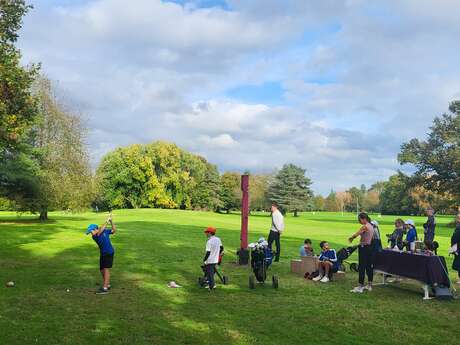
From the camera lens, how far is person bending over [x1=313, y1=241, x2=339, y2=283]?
47.5 ft

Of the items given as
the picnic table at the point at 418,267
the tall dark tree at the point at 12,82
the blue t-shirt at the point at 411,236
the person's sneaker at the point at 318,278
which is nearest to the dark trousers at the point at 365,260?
the picnic table at the point at 418,267

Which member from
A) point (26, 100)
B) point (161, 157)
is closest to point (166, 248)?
point (26, 100)

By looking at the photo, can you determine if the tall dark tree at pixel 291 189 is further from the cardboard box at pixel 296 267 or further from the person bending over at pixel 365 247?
the person bending over at pixel 365 247

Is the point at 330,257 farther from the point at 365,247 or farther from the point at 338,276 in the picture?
the point at 365,247

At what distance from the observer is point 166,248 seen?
22.7m

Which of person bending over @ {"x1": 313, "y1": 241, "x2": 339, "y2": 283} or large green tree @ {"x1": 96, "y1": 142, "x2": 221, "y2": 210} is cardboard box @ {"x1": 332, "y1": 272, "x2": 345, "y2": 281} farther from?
large green tree @ {"x1": 96, "y1": 142, "x2": 221, "y2": 210}

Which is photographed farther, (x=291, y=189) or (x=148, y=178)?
(x=291, y=189)

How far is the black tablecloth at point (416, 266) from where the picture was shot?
11883 millimetres

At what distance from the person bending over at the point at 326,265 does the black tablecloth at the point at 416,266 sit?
140 cm

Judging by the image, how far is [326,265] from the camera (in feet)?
47.5

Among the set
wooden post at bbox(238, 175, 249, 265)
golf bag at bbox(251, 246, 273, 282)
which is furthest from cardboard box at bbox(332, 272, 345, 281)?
wooden post at bbox(238, 175, 249, 265)

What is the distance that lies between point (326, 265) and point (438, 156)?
5597 centimetres

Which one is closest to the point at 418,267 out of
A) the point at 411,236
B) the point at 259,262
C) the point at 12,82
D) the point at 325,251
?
the point at 325,251

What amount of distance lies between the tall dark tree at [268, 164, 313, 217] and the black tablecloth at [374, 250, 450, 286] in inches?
3556
